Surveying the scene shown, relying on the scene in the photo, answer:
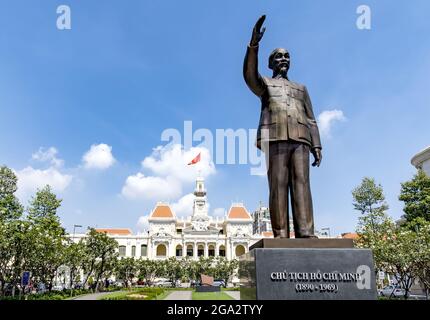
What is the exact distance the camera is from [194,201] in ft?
288

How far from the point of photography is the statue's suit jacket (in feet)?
20.6

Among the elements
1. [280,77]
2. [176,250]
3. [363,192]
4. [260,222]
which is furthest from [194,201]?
[280,77]

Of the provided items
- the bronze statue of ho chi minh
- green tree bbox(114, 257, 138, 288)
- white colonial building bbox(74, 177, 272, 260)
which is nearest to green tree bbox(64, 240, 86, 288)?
green tree bbox(114, 257, 138, 288)

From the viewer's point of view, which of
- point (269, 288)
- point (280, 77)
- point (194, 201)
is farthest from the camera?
point (194, 201)

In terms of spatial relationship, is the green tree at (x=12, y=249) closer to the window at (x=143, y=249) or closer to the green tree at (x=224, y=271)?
the green tree at (x=224, y=271)

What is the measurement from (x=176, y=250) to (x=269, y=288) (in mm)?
78690

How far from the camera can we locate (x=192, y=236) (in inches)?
3152

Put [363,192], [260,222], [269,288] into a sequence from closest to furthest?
[269,288] < [363,192] < [260,222]

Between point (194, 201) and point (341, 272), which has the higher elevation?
point (194, 201)

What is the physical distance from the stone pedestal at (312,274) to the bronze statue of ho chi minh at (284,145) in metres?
0.66

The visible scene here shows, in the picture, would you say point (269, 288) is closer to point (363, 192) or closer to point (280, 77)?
point (280, 77)

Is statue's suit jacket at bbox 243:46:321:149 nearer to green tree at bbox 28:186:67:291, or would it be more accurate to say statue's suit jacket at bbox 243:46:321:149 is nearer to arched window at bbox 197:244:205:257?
green tree at bbox 28:186:67:291

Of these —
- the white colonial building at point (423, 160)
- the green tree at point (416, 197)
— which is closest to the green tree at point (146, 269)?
the green tree at point (416, 197)

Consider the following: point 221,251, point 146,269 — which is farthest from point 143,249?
point 146,269
